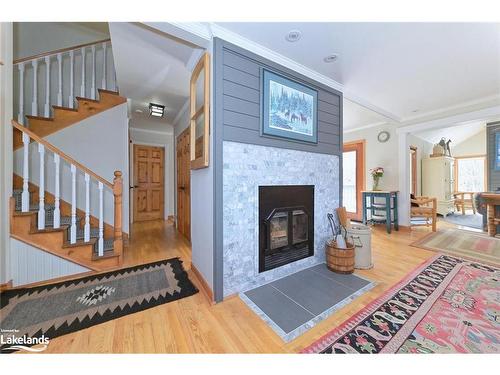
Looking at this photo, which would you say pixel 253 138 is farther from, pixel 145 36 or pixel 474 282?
pixel 474 282

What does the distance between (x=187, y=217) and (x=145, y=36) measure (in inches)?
98.9

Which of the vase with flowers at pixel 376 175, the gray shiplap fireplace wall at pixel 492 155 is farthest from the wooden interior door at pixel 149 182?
the gray shiplap fireplace wall at pixel 492 155

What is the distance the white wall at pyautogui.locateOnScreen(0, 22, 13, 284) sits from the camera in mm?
1744

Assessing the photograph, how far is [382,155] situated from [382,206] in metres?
1.19

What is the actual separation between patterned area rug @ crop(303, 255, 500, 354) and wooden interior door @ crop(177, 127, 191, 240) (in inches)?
104

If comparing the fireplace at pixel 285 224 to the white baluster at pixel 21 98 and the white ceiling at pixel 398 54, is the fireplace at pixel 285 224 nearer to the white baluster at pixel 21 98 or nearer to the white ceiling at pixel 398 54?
the white ceiling at pixel 398 54

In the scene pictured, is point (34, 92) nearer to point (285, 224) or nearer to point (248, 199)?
point (248, 199)

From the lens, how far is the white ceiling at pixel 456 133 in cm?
568

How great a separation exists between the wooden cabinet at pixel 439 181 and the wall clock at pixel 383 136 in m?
2.50

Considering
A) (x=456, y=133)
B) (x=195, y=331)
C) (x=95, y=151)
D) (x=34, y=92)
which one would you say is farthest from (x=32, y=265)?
(x=456, y=133)

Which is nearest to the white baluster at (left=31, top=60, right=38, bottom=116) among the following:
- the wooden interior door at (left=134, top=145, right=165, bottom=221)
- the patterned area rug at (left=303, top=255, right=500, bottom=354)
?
the wooden interior door at (left=134, top=145, right=165, bottom=221)

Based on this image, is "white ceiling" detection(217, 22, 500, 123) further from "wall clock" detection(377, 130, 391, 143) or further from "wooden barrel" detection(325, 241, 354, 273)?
"wooden barrel" detection(325, 241, 354, 273)

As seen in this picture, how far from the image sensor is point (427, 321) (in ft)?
4.51
